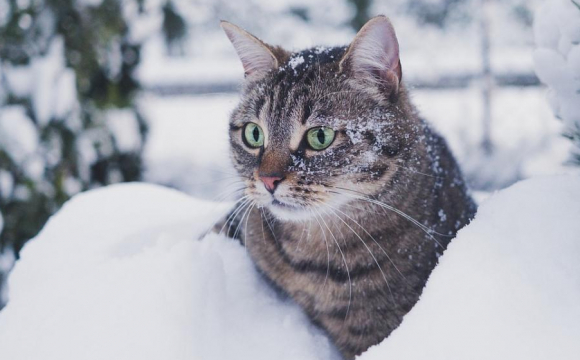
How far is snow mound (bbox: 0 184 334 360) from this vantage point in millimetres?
759

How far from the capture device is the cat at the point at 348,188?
1035 mm

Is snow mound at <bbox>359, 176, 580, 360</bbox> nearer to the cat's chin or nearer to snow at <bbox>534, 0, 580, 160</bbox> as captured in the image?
snow at <bbox>534, 0, 580, 160</bbox>

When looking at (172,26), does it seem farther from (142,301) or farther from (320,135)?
(142,301)

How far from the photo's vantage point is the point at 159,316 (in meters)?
0.79

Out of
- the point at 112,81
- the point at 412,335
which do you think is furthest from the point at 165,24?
the point at 412,335

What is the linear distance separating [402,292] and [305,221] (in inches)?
10.6

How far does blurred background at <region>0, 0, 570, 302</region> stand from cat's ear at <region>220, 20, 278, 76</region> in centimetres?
15

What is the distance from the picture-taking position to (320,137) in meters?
1.06

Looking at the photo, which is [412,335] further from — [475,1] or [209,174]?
[475,1]

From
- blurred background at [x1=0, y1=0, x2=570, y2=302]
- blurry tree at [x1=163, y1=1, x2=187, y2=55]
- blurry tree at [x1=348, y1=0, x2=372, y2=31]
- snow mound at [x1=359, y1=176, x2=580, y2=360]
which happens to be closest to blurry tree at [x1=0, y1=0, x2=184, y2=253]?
blurred background at [x1=0, y1=0, x2=570, y2=302]

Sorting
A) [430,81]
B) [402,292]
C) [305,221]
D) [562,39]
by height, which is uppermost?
[562,39]

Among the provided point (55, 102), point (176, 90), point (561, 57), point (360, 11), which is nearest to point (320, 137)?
point (561, 57)

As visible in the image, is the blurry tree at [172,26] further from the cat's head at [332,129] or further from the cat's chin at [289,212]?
the cat's chin at [289,212]

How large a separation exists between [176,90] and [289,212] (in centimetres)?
531
